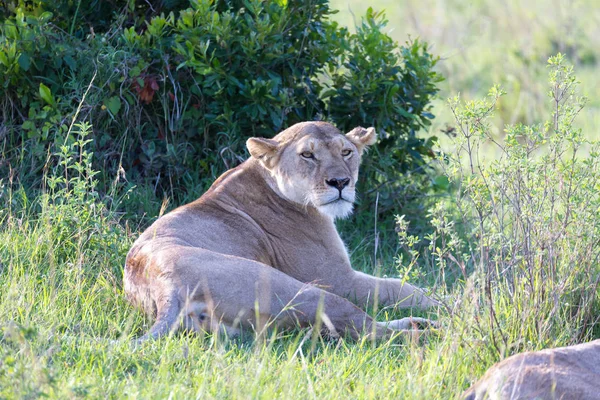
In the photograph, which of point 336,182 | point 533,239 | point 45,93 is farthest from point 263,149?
point 533,239

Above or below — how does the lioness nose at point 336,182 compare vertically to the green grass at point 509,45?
below

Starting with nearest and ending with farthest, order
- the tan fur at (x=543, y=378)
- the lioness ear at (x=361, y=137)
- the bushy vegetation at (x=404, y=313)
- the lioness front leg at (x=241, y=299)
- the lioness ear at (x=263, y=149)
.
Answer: the tan fur at (x=543, y=378) < the bushy vegetation at (x=404, y=313) < the lioness front leg at (x=241, y=299) < the lioness ear at (x=263, y=149) < the lioness ear at (x=361, y=137)

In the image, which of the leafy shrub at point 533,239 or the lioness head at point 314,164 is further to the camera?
the lioness head at point 314,164

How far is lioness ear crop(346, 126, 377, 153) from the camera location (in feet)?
19.8

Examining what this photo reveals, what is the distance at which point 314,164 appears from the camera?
572 centimetres

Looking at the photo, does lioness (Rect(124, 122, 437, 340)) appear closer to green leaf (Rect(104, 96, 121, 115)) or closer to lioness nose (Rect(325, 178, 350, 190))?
lioness nose (Rect(325, 178, 350, 190))

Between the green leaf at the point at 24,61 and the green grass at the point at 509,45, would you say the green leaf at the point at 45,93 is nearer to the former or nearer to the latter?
the green leaf at the point at 24,61

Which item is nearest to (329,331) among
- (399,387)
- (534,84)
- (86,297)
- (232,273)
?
(232,273)

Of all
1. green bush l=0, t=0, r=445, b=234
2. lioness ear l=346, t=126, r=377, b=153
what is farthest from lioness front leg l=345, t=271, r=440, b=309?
green bush l=0, t=0, r=445, b=234

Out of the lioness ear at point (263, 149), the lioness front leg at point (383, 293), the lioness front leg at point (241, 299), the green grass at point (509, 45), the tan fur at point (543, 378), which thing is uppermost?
the green grass at point (509, 45)

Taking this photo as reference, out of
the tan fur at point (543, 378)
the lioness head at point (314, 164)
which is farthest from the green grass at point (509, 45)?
the tan fur at point (543, 378)

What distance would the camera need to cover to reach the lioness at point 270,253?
15.2 feet

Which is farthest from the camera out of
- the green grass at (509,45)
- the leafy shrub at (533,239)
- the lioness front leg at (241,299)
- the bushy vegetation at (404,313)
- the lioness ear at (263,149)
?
the green grass at (509,45)

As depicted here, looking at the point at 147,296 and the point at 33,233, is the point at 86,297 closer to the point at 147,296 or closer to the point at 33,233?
the point at 147,296
